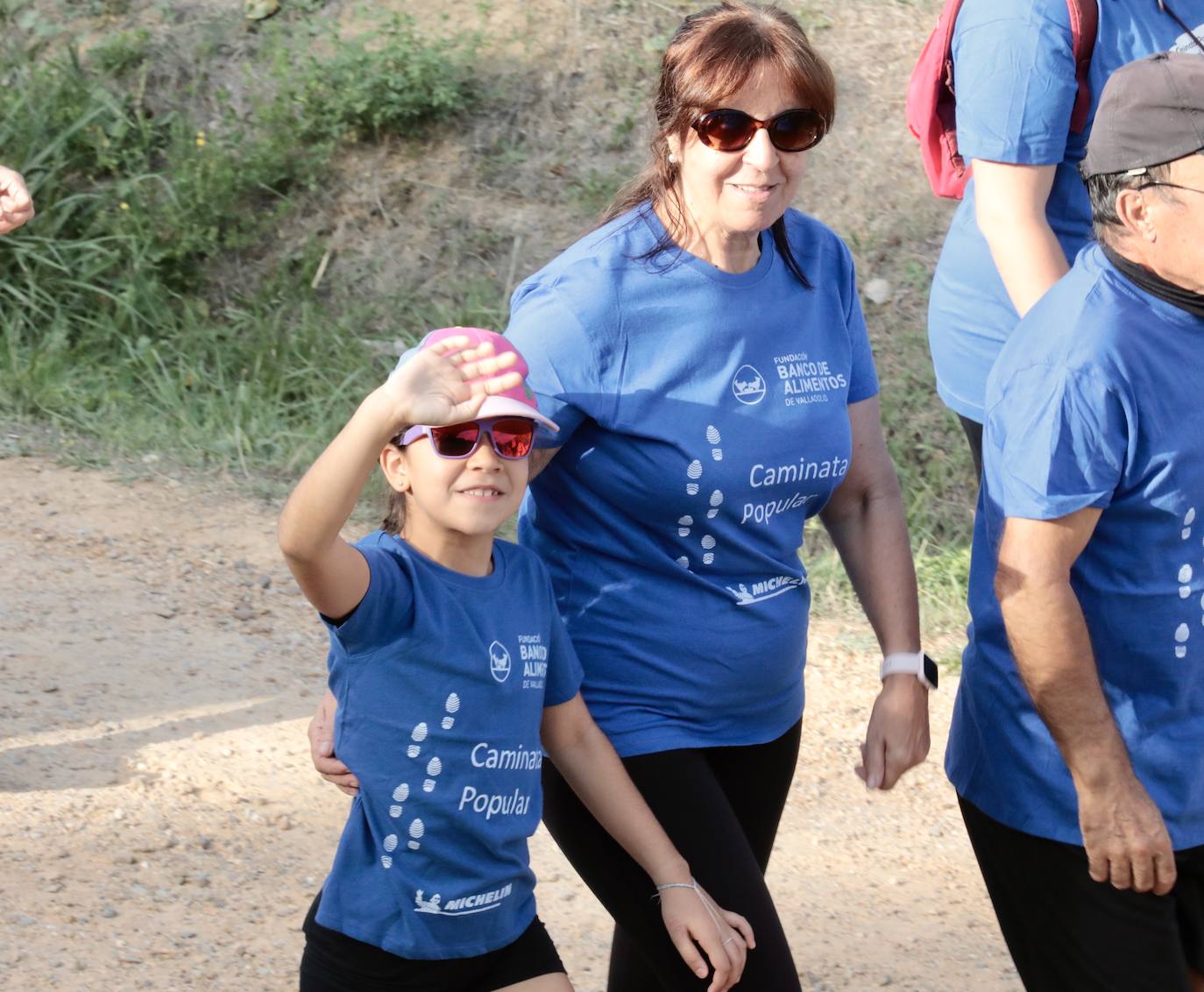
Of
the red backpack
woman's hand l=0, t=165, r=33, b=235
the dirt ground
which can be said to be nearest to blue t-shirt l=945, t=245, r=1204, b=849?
the red backpack

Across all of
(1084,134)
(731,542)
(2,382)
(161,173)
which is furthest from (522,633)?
(161,173)

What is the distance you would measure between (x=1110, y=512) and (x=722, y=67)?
0.88 metres

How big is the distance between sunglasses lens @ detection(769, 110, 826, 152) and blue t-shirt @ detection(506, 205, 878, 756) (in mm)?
207

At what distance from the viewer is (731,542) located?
252 centimetres

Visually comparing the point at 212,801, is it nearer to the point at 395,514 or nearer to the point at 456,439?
the point at 395,514

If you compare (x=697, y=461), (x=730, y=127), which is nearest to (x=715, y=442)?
(x=697, y=461)

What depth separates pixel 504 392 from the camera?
2.25 m

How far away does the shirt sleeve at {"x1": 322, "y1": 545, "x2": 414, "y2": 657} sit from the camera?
87.4 inches

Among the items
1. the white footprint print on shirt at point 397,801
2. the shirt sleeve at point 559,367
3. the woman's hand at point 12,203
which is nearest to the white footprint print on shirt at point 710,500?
the shirt sleeve at point 559,367

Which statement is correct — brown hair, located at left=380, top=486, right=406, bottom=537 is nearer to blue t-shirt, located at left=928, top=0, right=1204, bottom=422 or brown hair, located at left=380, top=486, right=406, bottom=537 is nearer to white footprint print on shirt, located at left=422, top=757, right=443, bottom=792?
white footprint print on shirt, located at left=422, top=757, right=443, bottom=792

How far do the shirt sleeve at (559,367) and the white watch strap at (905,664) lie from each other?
27.5 inches

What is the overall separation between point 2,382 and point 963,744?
541 centimetres

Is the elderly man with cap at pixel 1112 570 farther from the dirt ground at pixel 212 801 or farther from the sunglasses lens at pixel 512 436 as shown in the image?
the dirt ground at pixel 212 801

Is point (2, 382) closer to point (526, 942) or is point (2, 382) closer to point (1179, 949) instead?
point (526, 942)
